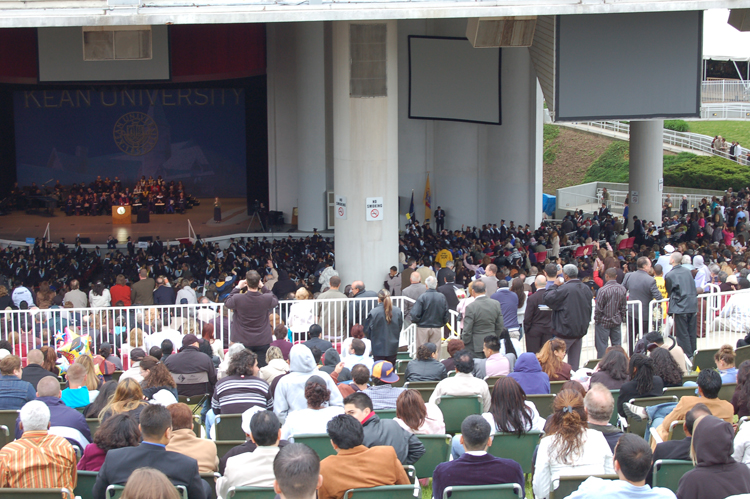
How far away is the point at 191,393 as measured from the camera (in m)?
8.92

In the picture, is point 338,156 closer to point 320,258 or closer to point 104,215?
point 320,258

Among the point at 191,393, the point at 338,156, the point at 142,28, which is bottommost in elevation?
the point at 191,393

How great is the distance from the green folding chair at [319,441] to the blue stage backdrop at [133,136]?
3098cm

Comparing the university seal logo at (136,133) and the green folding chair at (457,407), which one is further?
the university seal logo at (136,133)

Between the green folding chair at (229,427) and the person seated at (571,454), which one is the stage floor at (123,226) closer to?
the green folding chair at (229,427)

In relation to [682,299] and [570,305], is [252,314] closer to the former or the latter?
[570,305]

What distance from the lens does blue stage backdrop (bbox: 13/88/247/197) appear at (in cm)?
3575

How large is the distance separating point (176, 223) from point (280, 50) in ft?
25.2

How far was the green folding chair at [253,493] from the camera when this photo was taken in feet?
17.6

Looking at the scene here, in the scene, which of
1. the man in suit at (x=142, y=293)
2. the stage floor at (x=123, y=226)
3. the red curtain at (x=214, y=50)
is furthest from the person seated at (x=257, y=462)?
the red curtain at (x=214, y=50)

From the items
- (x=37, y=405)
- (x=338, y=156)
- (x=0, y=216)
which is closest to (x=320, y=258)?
(x=338, y=156)

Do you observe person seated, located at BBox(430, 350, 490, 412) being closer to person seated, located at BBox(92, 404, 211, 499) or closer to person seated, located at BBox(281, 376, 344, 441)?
person seated, located at BBox(281, 376, 344, 441)

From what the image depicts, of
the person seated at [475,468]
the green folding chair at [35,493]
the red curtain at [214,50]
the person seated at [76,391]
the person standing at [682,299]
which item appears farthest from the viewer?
the red curtain at [214,50]

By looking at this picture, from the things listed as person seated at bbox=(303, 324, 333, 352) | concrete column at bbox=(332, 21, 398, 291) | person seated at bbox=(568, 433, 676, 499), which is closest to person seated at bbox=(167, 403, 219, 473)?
person seated at bbox=(568, 433, 676, 499)
